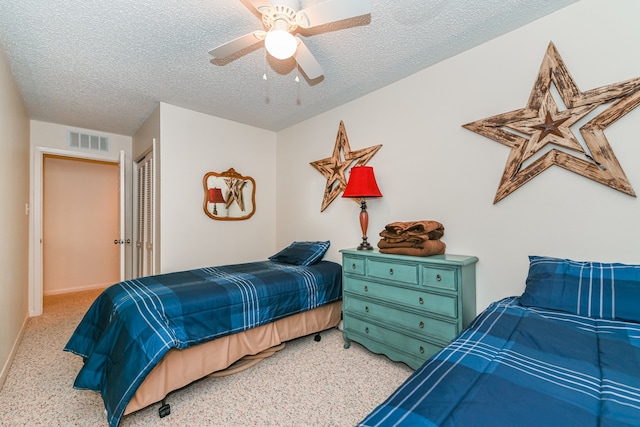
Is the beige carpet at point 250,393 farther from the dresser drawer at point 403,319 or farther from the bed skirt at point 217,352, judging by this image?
the dresser drawer at point 403,319

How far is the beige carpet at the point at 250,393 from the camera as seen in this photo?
172 centimetres

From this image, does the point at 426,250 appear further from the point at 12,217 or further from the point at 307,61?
the point at 12,217

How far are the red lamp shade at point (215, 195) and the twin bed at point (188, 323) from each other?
1.03m

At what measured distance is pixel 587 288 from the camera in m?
1.45

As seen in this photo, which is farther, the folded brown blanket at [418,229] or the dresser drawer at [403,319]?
the folded brown blanket at [418,229]

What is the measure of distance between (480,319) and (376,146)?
1.86 meters

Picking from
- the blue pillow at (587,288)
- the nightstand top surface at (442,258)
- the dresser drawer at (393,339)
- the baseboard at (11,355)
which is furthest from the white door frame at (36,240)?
the blue pillow at (587,288)

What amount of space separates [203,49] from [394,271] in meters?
2.26

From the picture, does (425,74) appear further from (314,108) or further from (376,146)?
(314,108)

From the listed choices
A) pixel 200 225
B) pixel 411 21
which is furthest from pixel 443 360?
pixel 200 225

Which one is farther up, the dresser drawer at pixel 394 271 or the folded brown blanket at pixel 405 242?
the folded brown blanket at pixel 405 242

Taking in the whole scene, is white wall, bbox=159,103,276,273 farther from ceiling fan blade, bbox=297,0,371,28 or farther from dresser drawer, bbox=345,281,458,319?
ceiling fan blade, bbox=297,0,371,28

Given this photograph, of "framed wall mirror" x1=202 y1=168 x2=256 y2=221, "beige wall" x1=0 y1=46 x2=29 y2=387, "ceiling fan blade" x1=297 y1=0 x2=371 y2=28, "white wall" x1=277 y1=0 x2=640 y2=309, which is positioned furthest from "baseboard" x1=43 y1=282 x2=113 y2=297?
"ceiling fan blade" x1=297 y1=0 x2=371 y2=28

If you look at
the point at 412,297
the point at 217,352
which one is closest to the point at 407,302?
the point at 412,297
